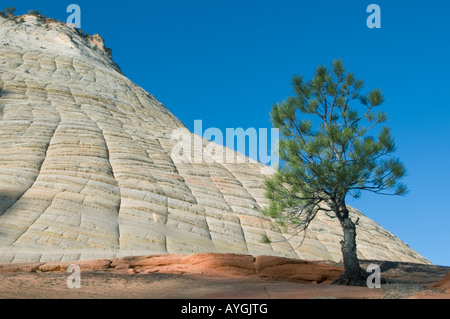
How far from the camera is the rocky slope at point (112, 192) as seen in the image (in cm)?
1792

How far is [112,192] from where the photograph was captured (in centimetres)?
2131

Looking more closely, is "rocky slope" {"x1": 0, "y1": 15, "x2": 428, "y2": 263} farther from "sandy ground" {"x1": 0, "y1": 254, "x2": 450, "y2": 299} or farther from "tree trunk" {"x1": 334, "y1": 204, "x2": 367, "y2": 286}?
"tree trunk" {"x1": 334, "y1": 204, "x2": 367, "y2": 286}

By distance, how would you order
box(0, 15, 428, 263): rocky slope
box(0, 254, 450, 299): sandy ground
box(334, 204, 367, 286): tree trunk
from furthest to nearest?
box(0, 15, 428, 263): rocky slope, box(334, 204, 367, 286): tree trunk, box(0, 254, 450, 299): sandy ground

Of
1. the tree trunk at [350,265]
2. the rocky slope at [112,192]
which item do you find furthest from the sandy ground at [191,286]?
the rocky slope at [112,192]

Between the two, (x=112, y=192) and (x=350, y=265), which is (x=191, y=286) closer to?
(x=350, y=265)

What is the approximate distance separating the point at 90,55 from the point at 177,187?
92.2 ft

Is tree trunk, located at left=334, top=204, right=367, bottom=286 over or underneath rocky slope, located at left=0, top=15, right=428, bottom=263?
underneath

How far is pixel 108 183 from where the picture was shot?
72.1 feet

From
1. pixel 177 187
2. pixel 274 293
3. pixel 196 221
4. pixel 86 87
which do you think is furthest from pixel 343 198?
pixel 86 87

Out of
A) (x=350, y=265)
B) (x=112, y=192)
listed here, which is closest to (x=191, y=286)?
(x=350, y=265)

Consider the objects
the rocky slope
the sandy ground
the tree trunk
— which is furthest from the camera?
the rocky slope

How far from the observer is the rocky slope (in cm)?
1792

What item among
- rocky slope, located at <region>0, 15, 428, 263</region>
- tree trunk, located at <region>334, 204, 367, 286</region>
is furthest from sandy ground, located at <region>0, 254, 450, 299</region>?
rocky slope, located at <region>0, 15, 428, 263</region>

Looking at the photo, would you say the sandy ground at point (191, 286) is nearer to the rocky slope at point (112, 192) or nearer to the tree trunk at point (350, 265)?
the tree trunk at point (350, 265)
